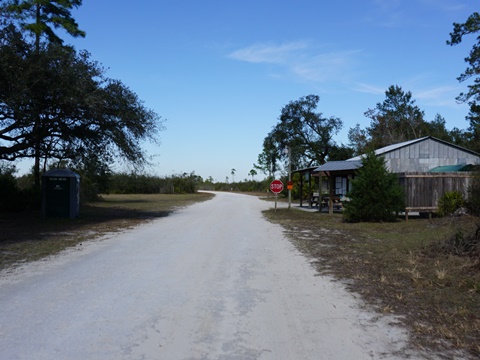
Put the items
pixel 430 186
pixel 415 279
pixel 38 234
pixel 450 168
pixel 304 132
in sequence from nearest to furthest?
pixel 415 279 → pixel 38 234 → pixel 430 186 → pixel 450 168 → pixel 304 132

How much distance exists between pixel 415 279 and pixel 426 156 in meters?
22.5

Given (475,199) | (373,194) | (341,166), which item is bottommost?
(475,199)

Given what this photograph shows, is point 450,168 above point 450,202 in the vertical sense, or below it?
above

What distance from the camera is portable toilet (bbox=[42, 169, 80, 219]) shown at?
2039 centimetres

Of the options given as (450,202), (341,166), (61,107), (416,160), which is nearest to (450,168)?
(416,160)

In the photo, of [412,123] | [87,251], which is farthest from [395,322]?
[412,123]

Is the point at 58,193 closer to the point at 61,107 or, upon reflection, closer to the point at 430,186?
the point at 61,107

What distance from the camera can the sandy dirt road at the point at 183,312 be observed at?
4574mm

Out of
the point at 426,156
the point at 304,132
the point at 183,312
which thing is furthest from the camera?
the point at 304,132

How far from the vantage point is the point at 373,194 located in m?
19.2

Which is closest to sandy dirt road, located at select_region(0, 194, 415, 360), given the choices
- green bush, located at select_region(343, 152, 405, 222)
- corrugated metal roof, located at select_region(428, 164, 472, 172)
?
green bush, located at select_region(343, 152, 405, 222)

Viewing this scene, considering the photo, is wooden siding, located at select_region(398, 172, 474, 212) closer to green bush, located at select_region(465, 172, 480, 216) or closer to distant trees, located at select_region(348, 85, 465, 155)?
green bush, located at select_region(465, 172, 480, 216)

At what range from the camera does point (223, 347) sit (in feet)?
15.2

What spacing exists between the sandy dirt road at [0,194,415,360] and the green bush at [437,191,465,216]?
516 inches
